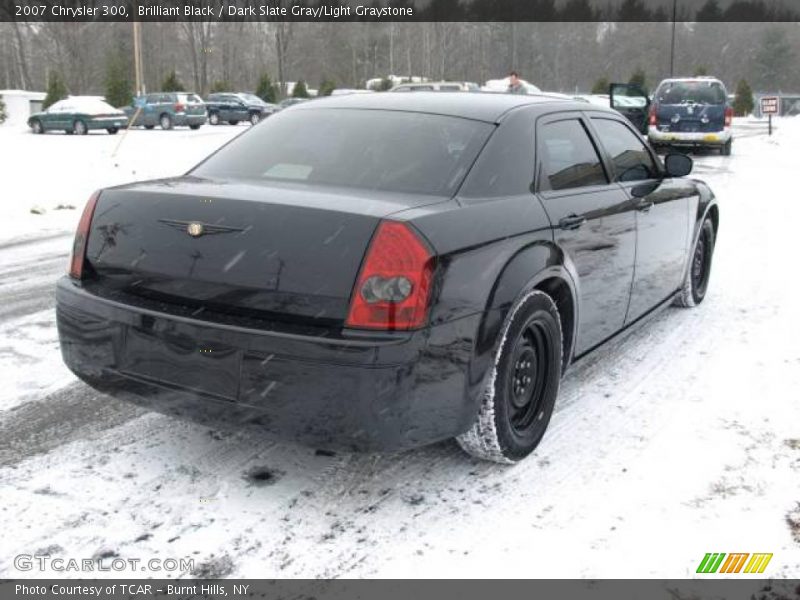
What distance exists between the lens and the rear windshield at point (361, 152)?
3369 millimetres

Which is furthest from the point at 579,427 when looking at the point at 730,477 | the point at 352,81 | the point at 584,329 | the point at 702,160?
the point at 352,81

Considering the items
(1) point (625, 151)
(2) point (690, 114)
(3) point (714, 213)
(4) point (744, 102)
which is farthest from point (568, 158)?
(4) point (744, 102)

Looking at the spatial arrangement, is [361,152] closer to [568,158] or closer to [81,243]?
[568,158]

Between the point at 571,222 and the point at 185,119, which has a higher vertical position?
the point at 185,119

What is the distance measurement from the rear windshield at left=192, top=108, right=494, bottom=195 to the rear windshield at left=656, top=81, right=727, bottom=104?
56.7ft

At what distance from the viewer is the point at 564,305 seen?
12.0ft

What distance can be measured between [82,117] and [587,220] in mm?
30079

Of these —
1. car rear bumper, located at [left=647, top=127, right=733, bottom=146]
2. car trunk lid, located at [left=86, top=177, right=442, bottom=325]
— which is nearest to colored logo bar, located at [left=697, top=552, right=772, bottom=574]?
car trunk lid, located at [left=86, top=177, right=442, bottom=325]

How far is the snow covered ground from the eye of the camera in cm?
271

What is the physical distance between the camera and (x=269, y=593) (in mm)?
2484

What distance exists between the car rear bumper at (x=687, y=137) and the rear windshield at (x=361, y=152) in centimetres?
1699

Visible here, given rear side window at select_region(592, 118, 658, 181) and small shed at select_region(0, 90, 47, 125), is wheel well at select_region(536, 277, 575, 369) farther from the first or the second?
small shed at select_region(0, 90, 47, 125)

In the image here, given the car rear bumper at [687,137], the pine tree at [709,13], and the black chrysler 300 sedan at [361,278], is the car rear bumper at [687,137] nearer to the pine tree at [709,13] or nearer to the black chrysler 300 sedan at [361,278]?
the black chrysler 300 sedan at [361,278]

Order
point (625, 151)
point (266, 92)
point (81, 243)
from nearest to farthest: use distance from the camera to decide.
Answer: point (81, 243)
point (625, 151)
point (266, 92)
